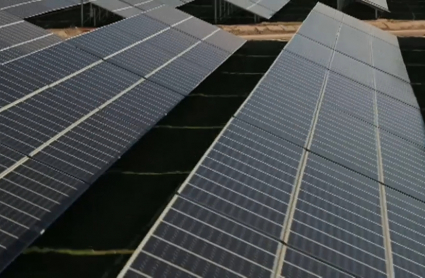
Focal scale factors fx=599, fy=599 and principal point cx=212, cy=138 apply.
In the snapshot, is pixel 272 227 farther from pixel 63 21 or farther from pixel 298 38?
pixel 63 21

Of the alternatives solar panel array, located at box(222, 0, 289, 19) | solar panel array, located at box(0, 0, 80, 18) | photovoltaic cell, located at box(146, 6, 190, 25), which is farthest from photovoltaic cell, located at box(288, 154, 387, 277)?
solar panel array, located at box(222, 0, 289, 19)

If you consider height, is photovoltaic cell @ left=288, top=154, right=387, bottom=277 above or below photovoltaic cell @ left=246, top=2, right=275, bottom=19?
above

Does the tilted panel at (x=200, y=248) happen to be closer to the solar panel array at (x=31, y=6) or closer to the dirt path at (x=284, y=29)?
the solar panel array at (x=31, y=6)

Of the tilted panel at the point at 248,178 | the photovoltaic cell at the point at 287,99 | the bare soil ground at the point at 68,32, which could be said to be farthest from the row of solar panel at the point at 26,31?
the tilted panel at the point at 248,178

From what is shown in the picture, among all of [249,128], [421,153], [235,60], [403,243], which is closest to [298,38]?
[235,60]

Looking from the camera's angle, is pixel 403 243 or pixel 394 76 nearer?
pixel 403 243

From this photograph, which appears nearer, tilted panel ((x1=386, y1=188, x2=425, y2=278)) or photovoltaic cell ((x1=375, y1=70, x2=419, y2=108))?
tilted panel ((x1=386, y1=188, x2=425, y2=278))

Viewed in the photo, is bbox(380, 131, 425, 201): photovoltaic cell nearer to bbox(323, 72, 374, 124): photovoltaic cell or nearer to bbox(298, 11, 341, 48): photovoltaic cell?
bbox(323, 72, 374, 124): photovoltaic cell
